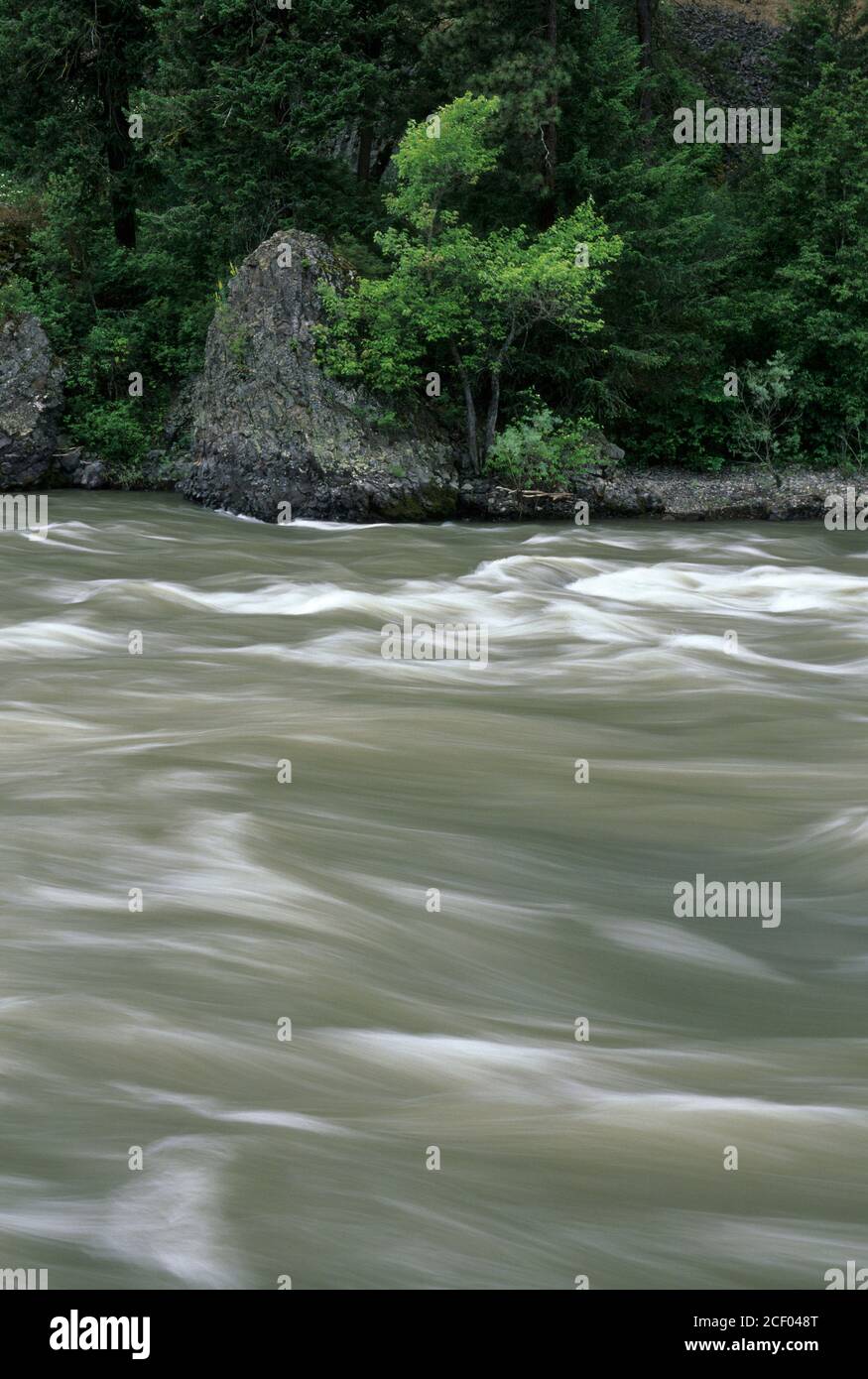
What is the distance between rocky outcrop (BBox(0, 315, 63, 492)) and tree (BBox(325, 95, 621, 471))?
17.3 ft

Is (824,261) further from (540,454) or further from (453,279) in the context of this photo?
(453,279)

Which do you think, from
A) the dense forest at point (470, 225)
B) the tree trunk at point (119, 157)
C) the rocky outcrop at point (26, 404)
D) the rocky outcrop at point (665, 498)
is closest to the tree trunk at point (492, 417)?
the dense forest at point (470, 225)

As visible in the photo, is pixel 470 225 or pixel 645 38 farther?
pixel 645 38

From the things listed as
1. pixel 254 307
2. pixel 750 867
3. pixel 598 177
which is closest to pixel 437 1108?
pixel 750 867

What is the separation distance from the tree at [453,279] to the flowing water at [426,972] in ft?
31.0

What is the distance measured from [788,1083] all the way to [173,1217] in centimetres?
172

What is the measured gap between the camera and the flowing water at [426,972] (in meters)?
2.99

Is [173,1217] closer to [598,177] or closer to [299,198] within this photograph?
[598,177]

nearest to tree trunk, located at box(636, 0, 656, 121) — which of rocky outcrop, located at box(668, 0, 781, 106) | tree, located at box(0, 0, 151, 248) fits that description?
tree, located at box(0, 0, 151, 248)

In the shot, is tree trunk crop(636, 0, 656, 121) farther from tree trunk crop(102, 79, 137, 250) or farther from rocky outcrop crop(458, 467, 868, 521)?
tree trunk crop(102, 79, 137, 250)

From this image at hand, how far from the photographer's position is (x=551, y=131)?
19.6 meters

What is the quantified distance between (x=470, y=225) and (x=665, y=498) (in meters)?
4.76

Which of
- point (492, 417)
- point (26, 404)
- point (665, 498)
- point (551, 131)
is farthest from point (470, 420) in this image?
point (26, 404)
